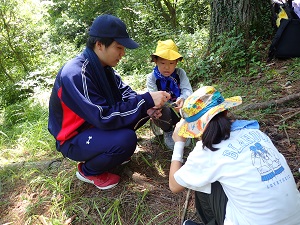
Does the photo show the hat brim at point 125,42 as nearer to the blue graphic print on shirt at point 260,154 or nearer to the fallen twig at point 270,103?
the blue graphic print on shirt at point 260,154

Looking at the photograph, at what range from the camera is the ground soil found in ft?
7.03

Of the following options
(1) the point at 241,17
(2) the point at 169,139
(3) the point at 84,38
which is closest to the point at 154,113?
(2) the point at 169,139

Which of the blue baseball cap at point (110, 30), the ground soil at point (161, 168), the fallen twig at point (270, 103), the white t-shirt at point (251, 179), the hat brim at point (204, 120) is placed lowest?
the ground soil at point (161, 168)

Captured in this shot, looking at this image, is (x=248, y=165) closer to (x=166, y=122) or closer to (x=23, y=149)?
(x=166, y=122)

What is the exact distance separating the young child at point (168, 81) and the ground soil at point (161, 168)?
251mm

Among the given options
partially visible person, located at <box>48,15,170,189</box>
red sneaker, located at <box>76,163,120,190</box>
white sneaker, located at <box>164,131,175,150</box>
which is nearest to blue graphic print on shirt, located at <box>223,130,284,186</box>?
partially visible person, located at <box>48,15,170,189</box>

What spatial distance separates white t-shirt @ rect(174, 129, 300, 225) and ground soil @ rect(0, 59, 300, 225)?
2.01ft

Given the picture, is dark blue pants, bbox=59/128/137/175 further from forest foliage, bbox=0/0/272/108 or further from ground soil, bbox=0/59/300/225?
forest foliage, bbox=0/0/272/108

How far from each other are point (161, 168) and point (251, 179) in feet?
4.36

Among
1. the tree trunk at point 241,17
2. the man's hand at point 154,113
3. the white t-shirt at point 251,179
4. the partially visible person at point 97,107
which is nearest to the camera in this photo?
the white t-shirt at point 251,179

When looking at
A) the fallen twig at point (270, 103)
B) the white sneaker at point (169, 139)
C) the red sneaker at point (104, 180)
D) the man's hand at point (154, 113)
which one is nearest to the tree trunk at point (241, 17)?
the fallen twig at point (270, 103)

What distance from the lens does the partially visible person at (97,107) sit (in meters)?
2.04

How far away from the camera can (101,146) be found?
2.09 m

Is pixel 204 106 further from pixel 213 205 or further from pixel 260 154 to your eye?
pixel 213 205
